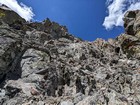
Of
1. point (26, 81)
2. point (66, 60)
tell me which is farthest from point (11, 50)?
point (66, 60)

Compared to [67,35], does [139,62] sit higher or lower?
lower

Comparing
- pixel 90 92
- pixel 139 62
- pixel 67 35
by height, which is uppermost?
pixel 67 35

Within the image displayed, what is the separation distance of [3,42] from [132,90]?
18.8 metres

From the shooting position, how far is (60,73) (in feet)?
108

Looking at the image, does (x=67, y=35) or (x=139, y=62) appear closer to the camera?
(x=139, y=62)

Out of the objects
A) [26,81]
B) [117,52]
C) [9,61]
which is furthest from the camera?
[117,52]

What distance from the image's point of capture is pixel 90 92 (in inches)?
1185

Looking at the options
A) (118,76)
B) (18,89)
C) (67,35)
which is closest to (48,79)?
(18,89)

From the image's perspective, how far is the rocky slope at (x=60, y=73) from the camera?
79.0 ft

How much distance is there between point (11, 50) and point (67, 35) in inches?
1036

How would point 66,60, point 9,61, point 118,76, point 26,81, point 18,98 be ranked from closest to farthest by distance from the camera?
1. point 18,98
2. point 26,81
3. point 9,61
4. point 118,76
5. point 66,60

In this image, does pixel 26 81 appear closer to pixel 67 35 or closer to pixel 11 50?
pixel 11 50

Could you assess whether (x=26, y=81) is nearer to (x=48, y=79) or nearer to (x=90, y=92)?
(x=48, y=79)

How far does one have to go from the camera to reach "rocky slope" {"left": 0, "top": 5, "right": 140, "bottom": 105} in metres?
24.1
